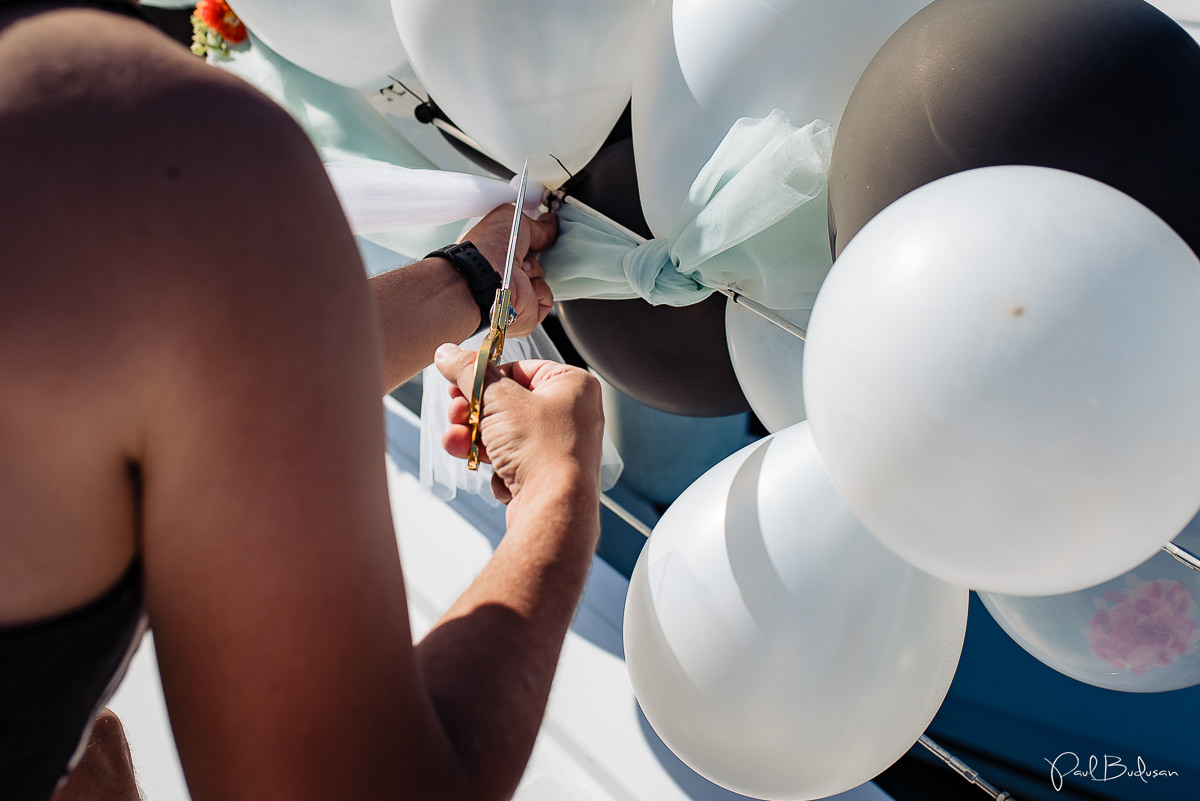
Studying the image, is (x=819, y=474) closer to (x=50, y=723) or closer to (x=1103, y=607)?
(x=1103, y=607)

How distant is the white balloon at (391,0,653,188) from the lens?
979mm

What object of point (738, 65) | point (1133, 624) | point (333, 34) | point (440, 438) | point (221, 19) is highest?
point (221, 19)

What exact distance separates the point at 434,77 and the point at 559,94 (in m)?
0.18

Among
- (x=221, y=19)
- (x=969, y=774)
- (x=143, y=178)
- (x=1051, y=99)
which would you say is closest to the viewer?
(x=143, y=178)

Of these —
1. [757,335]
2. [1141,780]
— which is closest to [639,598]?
[757,335]

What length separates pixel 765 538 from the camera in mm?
833

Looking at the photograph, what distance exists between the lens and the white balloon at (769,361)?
104 centimetres

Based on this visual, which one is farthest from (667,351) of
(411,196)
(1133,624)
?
(1133,624)

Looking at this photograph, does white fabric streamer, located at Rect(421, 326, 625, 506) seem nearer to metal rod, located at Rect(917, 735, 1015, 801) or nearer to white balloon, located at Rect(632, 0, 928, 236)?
white balloon, located at Rect(632, 0, 928, 236)

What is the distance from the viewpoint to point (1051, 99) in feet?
2.21

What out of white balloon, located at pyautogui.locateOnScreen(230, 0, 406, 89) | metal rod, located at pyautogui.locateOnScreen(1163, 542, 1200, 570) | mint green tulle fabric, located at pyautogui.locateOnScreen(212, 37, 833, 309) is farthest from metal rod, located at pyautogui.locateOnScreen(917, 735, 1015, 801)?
white balloon, located at pyautogui.locateOnScreen(230, 0, 406, 89)

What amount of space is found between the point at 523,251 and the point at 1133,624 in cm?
87

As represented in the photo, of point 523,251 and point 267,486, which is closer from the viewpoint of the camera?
point 267,486

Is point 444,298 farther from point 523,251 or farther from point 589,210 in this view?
point 589,210
